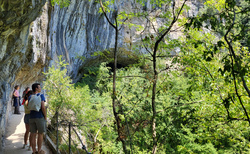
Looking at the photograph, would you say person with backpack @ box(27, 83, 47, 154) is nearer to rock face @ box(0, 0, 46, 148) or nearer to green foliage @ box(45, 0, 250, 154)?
green foliage @ box(45, 0, 250, 154)

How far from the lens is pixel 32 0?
4.50 metres

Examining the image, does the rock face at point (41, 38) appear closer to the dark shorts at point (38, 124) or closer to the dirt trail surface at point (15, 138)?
the dirt trail surface at point (15, 138)

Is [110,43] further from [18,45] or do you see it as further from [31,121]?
[31,121]

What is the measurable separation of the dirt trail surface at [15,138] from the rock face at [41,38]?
0.95 feet

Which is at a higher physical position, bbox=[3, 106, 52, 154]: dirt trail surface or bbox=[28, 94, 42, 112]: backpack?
bbox=[28, 94, 42, 112]: backpack

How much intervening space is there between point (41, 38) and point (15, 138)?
438 cm

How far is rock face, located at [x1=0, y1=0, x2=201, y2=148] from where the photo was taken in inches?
181

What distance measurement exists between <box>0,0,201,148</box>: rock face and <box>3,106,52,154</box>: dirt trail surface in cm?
29

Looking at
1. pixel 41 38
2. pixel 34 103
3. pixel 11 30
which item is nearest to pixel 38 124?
pixel 34 103

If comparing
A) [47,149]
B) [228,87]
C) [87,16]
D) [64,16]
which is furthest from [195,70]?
[87,16]

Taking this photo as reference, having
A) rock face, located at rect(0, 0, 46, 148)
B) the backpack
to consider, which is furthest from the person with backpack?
rock face, located at rect(0, 0, 46, 148)

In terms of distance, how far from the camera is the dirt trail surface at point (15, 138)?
4.91 meters

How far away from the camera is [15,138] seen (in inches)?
239

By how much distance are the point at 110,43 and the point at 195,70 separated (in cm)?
1486
